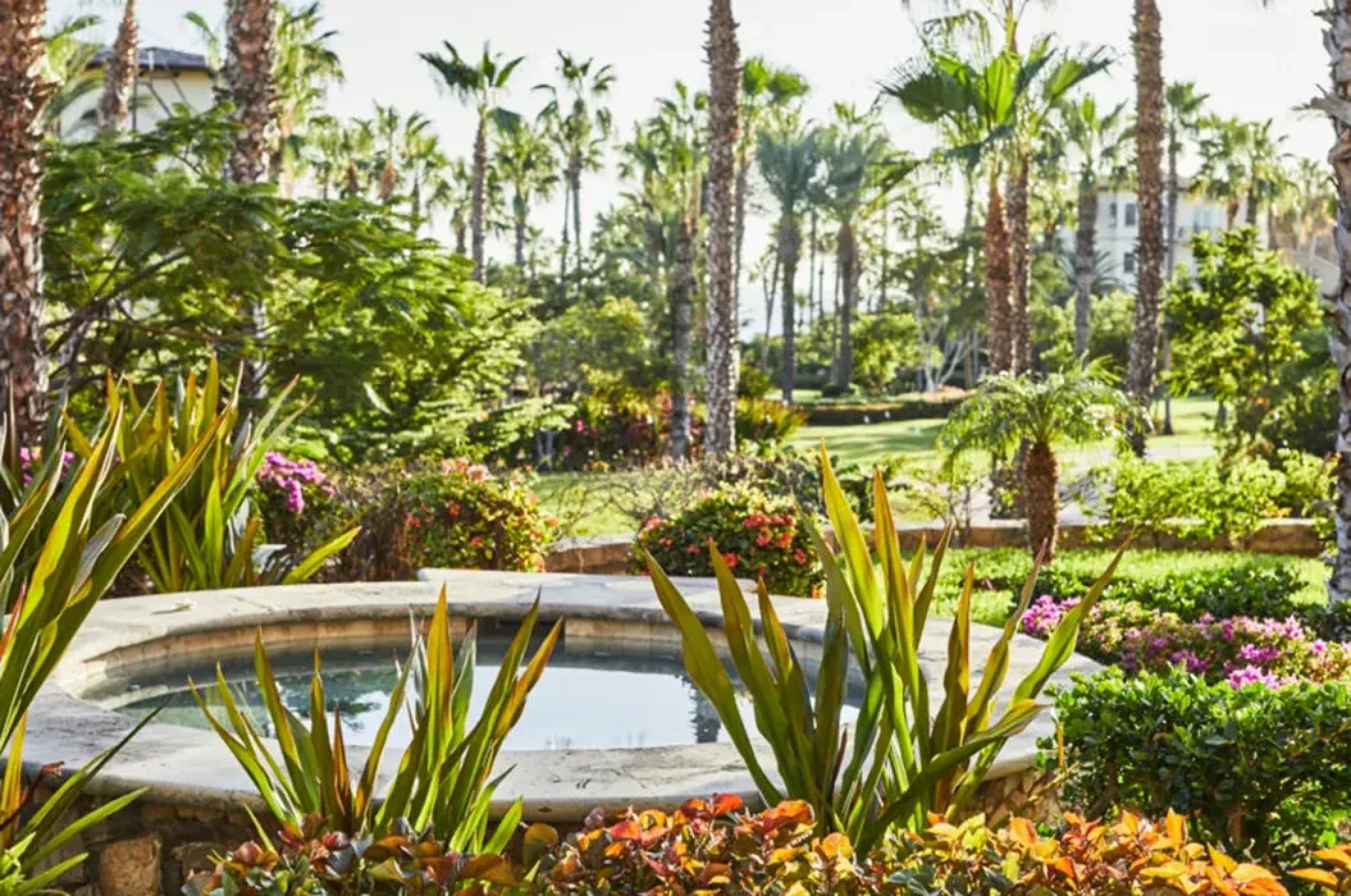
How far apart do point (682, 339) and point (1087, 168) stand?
2369 cm

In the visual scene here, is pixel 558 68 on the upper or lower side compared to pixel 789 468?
upper

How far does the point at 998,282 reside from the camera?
18.1m

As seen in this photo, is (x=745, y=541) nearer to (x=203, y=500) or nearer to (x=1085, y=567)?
(x=203, y=500)

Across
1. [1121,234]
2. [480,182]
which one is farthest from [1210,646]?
[1121,234]

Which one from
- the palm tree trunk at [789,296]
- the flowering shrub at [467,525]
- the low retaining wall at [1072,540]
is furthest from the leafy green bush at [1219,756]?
the palm tree trunk at [789,296]

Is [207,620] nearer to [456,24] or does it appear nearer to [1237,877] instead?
[1237,877]

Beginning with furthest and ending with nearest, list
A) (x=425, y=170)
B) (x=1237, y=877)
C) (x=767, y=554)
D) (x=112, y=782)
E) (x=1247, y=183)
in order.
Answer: (x=425, y=170) < (x=1247, y=183) < (x=767, y=554) < (x=112, y=782) < (x=1237, y=877)

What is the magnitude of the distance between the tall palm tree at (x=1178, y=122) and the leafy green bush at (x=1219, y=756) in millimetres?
44258

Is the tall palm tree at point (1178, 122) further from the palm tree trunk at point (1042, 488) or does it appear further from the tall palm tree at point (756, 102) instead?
the palm tree trunk at point (1042, 488)

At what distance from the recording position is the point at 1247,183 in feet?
173

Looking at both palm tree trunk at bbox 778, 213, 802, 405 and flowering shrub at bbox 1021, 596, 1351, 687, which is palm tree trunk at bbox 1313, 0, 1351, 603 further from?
palm tree trunk at bbox 778, 213, 802, 405

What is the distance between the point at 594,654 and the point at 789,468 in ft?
21.3

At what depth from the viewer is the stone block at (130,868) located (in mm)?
4527

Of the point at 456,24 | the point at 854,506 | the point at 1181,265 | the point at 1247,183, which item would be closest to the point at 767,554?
the point at 854,506
